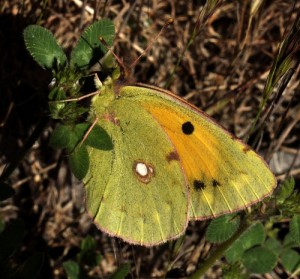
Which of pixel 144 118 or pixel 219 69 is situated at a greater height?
pixel 144 118

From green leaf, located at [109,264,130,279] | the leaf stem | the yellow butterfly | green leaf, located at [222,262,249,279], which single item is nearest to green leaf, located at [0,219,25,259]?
the yellow butterfly

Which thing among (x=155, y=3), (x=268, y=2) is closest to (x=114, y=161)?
(x=155, y=3)

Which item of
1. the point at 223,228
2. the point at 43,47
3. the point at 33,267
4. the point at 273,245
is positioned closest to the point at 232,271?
the point at 223,228

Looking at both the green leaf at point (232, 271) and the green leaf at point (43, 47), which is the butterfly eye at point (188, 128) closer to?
the green leaf at point (43, 47)

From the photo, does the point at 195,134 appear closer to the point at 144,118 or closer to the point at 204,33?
the point at 144,118

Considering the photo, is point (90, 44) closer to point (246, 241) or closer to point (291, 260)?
point (246, 241)

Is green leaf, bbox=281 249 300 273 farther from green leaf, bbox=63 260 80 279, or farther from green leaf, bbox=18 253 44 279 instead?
green leaf, bbox=18 253 44 279
